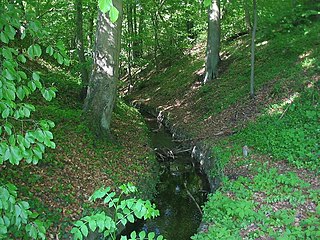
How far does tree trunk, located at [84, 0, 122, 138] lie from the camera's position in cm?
868

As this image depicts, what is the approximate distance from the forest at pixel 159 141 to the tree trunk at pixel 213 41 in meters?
0.06

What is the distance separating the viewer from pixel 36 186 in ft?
20.2

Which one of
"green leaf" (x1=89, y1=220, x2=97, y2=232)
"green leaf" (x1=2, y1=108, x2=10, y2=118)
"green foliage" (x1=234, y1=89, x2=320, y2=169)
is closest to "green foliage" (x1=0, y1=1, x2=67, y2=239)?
"green leaf" (x1=2, y1=108, x2=10, y2=118)

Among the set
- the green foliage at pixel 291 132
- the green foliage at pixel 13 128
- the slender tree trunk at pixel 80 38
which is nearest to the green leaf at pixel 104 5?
the green foliage at pixel 13 128

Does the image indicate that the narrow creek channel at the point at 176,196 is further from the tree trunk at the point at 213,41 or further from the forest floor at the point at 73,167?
the tree trunk at the point at 213,41

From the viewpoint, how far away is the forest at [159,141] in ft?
8.27

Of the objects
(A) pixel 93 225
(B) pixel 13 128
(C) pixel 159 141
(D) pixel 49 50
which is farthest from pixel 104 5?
(C) pixel 159 141

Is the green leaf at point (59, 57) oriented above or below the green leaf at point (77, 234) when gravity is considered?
above

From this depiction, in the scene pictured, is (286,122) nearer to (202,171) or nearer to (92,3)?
(202,171)

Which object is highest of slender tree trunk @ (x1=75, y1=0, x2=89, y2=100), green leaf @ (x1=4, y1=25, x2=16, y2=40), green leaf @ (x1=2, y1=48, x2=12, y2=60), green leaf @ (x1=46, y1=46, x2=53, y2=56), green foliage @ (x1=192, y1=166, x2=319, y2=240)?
slender tree trunk @ (x1=75, y1=0, x2=89, y2=100)

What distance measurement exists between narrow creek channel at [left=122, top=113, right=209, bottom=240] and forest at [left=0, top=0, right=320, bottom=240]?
0.14ft

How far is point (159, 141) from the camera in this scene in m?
13.0

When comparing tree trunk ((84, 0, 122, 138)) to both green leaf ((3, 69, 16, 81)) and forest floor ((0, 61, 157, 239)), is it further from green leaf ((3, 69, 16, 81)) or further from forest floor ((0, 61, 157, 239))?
green leaf ((3, 69, 16, 81))

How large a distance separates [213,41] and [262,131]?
6941mm
